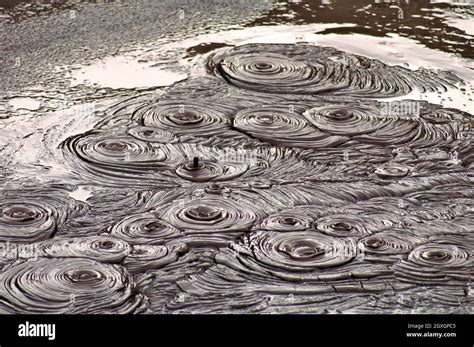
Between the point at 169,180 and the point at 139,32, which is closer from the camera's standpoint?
the point at 169,180

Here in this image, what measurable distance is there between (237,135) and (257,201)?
1.72 feet

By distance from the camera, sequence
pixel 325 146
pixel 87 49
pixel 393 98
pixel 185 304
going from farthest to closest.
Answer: pixel 87 49 < pixel 393 98 < pixel 325 146 < pixel 185 304

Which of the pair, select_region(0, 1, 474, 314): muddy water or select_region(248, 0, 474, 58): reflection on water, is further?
select_region(248, 0, 474, 58): reflection on water

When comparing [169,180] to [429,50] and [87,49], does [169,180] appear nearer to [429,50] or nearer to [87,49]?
[87,49]

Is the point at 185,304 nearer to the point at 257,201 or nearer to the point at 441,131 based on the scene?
the point at 257,201

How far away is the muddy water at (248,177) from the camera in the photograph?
2.85 meters

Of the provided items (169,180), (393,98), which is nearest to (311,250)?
(169,180)

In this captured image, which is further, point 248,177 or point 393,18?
point 393,18

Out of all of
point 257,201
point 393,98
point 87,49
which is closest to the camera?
point 257,201

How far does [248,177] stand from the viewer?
347 centimetres

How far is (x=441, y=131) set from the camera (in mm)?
3869

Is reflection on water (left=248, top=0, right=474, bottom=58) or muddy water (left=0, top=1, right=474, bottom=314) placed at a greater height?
reflection on water (left=248, top=0, right=474, bottom=58)

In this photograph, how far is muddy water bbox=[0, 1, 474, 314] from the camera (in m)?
2.85

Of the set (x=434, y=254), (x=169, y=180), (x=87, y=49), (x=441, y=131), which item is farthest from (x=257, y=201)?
(x=87, y=49)
